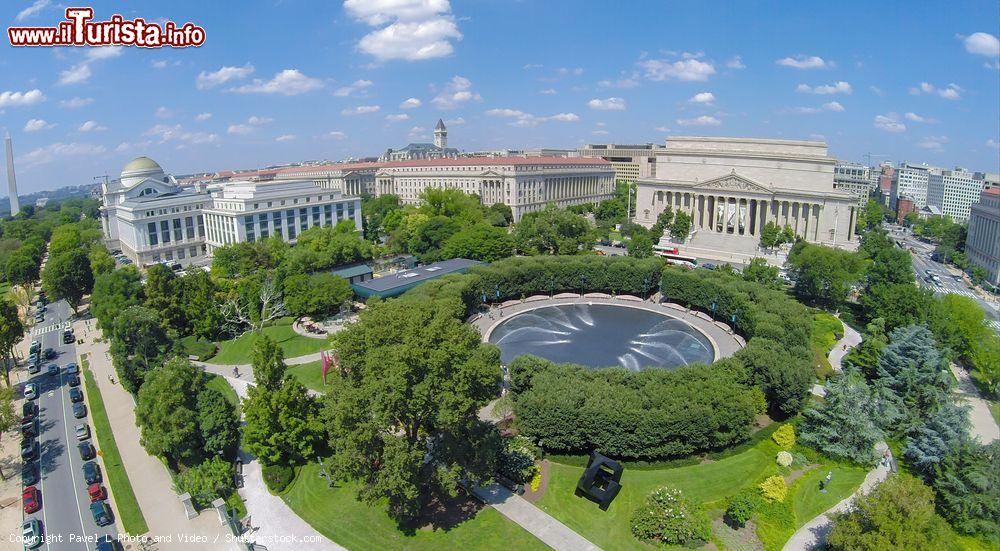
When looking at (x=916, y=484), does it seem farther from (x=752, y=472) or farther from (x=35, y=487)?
(x=35, y=487)

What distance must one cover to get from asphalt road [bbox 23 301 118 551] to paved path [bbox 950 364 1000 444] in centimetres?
4946

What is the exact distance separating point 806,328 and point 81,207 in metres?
220

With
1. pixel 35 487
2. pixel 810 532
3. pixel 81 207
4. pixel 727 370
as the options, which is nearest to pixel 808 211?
pixel 727 370

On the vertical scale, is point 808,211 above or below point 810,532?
above

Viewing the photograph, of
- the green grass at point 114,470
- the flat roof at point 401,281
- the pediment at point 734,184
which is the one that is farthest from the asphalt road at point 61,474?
the pediment at point 734,184

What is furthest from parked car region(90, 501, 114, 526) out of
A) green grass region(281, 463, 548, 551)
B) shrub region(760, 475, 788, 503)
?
shrub region(760, 475, 788, 503)

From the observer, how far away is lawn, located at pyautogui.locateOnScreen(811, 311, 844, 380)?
1831 inches

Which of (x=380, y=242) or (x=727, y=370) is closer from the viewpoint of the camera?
(x=727, y=370)

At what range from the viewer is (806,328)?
43.7 m

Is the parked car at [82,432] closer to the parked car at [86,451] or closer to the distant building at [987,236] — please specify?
the parked car at [86,451]

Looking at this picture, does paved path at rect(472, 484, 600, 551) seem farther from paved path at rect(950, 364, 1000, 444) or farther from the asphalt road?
paved path at rect(950, 364, 1000, 444)

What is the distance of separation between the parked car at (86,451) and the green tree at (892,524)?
4183cm

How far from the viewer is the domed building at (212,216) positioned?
83062mm

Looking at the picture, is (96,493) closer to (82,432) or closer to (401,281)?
(82,432)
